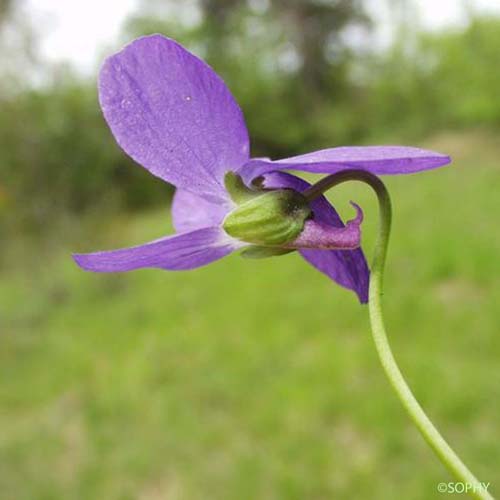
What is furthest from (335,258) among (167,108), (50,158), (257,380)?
(50,158)

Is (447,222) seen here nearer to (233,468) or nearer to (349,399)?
(349,399)

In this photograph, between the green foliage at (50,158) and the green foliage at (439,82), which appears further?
the green foliage at (439,82)

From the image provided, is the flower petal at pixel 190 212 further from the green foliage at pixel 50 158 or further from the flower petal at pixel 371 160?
the green foliage at pixel 50 158

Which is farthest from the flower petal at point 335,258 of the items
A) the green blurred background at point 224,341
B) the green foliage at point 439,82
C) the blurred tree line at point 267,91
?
the green foliage at point 439,82

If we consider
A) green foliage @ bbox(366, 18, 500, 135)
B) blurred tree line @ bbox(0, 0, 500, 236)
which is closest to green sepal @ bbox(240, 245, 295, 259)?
blurred tree line @ bbox(0, 0, 500, 236)

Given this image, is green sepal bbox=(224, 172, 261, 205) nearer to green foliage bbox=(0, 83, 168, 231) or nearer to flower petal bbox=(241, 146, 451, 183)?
flower petal bbox=(241, 146, 451, 183)

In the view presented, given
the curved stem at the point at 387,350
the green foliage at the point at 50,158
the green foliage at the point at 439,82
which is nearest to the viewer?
the curved stem at the point at 387,350

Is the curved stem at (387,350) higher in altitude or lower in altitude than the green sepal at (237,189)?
lower
